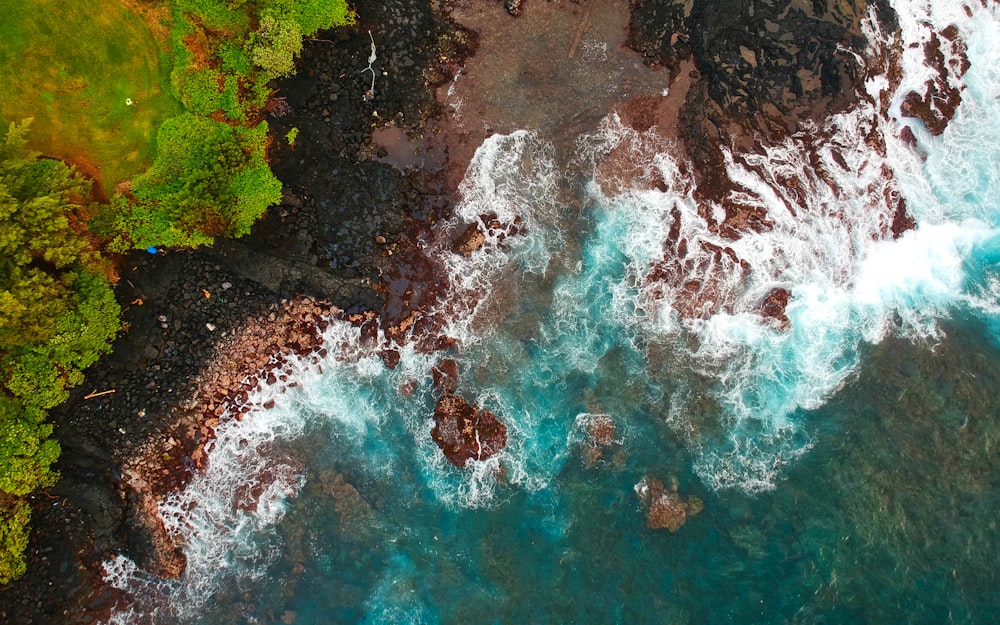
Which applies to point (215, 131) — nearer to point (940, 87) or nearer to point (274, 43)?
point (274, 43)

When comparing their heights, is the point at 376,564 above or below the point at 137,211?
below

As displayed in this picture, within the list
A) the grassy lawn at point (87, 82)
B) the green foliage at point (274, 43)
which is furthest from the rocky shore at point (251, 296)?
the grassy lawn at point (87, 82)

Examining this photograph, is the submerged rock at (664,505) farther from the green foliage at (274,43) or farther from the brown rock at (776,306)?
the green foliage at (274,43)

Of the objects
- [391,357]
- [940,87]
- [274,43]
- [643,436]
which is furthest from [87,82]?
[940,87]

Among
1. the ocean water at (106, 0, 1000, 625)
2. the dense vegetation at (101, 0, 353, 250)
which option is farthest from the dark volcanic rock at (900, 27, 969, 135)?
the dense vegetation at (101, 0, 353, 250)

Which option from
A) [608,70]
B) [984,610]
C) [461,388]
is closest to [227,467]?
[461,388]

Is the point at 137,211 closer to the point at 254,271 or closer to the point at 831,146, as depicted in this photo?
the point at 254,271

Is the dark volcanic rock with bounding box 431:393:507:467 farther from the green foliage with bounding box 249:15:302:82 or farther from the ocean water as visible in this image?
the green foliage with bounding box 249:15:302:82
